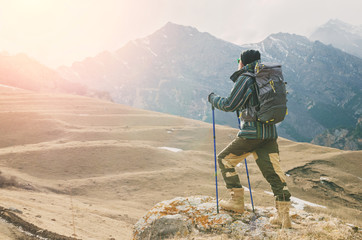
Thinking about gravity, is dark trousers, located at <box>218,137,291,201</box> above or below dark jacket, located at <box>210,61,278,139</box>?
below

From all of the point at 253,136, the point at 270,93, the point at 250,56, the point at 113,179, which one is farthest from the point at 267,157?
the point at 113,179

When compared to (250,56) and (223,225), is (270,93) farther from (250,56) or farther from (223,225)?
(223,225)

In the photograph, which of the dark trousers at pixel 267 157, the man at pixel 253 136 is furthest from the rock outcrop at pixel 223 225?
the dark trousers at pixel 267 157

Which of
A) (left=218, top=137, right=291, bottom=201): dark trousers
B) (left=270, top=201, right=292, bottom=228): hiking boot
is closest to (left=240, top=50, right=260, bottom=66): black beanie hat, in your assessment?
(left=218, top=137, right=291, bottom=201): dark trousers

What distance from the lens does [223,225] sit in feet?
15.9

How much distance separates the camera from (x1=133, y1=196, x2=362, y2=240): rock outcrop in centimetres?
430

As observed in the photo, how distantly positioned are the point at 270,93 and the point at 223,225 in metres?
2.68

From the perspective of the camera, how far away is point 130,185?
18922 mm

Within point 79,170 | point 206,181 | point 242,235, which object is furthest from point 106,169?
point 242,235

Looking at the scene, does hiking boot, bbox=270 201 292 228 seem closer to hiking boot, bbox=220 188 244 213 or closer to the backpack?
hiking boot, bbox=220 188 244 213

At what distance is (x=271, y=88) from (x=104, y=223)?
9.68 m

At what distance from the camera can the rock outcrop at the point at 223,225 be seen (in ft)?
14.1

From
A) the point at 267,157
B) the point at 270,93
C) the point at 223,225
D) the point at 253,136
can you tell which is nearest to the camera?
the point at 270,93

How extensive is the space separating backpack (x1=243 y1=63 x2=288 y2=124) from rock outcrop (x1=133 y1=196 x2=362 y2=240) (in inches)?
78.6
